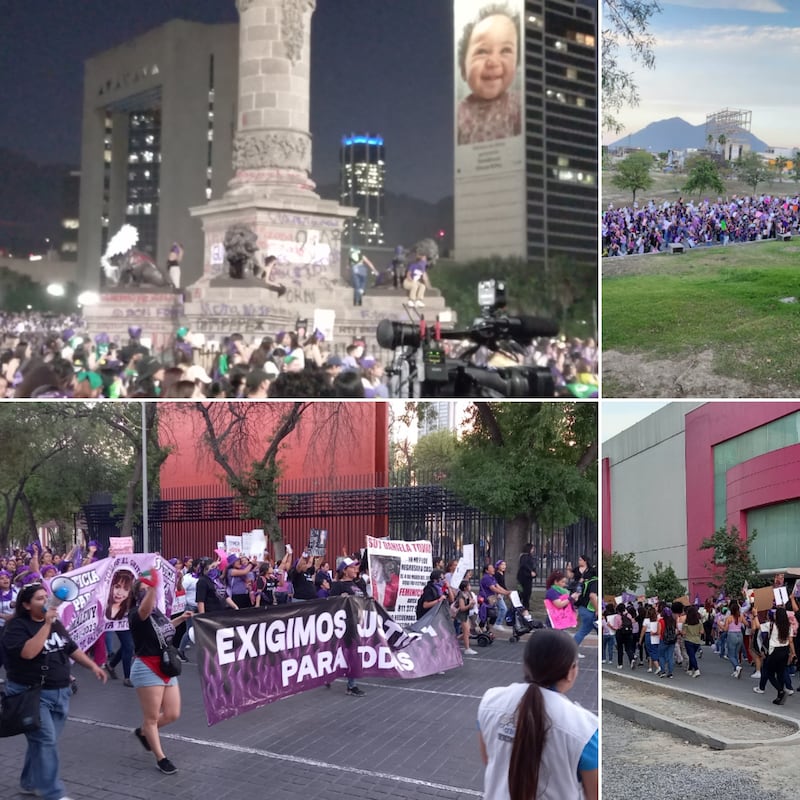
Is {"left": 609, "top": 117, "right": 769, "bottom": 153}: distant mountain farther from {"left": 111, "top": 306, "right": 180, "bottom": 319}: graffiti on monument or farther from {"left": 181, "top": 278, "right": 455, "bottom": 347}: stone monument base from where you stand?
{"left": 111, "top": 306, "right": 180, "bottom": 319}: graffiti on monument

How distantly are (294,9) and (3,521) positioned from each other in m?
21.0

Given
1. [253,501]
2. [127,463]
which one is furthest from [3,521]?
[253,501]

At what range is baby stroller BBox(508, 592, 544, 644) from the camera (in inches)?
439

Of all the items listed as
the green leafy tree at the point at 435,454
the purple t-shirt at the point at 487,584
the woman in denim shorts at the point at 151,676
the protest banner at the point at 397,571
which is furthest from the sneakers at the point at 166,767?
the green leafy tree at the point at 435,454

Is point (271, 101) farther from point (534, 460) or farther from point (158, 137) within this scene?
point (534, 460)

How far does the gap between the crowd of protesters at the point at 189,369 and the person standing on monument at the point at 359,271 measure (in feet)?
1.83

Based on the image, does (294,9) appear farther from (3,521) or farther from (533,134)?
(3,521)

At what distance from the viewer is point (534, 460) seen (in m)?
10.7

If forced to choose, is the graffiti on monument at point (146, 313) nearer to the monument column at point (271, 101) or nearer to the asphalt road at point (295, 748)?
the monument column at point (271, 101)

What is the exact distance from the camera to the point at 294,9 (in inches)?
412

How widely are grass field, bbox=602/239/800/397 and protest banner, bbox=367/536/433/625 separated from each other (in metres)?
3.08

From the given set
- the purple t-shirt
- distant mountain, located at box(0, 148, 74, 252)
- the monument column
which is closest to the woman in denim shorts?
the monument column

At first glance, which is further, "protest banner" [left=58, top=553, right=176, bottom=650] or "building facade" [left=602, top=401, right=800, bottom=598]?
"protest banner" [left=58, top=553, right=176, bottom=650]

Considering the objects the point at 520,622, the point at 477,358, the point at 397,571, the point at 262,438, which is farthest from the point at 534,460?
the point at 262,438
